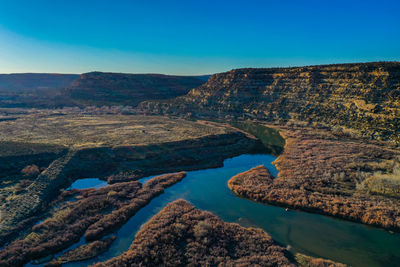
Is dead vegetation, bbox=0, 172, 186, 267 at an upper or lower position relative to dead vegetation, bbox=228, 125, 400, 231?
lower

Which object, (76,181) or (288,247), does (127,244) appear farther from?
(76,181)

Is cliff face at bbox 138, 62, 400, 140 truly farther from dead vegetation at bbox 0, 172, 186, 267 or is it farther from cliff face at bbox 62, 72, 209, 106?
dead vegetation at bbox 0, 172, 186, 267

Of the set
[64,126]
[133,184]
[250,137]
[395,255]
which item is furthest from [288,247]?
[64,126]

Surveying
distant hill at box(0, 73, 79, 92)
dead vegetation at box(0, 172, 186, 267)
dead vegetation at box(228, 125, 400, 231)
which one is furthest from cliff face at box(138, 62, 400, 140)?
distant hill at box(0, 73, 79, 92)

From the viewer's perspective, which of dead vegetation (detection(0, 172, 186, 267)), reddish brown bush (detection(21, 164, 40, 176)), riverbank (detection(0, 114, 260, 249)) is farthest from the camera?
reddish brown bush (detection(21, 164, 40, 176))

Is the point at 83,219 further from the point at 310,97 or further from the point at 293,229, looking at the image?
the point at 310,97

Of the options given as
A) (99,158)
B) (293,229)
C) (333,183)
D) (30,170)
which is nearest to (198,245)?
(293,229)
